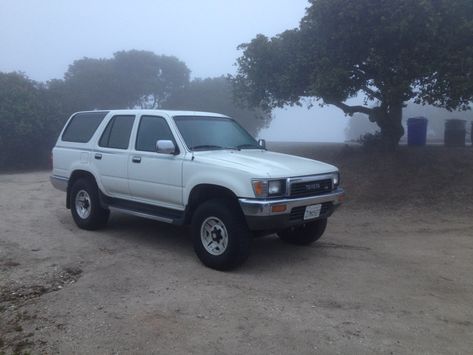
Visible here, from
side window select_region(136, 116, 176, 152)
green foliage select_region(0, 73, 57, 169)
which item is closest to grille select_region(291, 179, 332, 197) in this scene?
side window select_region(136, 116, 176, 152)

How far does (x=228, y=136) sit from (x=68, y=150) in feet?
9.37

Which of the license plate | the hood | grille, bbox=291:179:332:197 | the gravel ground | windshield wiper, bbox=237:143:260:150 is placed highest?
windshield wiper, bbox=237:143:260:150

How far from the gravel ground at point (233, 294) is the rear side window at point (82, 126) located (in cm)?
150

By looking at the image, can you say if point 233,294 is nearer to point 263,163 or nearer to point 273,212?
point 273,212

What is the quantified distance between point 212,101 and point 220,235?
31140 mm

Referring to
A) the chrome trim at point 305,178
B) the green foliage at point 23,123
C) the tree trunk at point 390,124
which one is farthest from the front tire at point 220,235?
the green foliage at point 23,123

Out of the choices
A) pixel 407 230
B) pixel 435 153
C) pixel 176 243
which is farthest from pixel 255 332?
pixel 435 153

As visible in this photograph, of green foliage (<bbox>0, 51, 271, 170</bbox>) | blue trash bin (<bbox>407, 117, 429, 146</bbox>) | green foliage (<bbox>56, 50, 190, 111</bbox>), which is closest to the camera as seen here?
blue trash bin (<bbox>407, 117, 429, 146</bbox>)

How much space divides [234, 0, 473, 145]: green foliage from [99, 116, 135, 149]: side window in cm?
549

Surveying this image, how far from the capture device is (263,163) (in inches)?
230

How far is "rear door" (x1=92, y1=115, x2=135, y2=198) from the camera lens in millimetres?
7035

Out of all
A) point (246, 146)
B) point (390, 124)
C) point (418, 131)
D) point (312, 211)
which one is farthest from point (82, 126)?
point (418, 131)

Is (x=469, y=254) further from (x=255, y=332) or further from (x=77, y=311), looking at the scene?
(x=77, y=311)

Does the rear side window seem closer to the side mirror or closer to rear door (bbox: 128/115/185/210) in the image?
rear door (bbox: 128/115/185/210)
